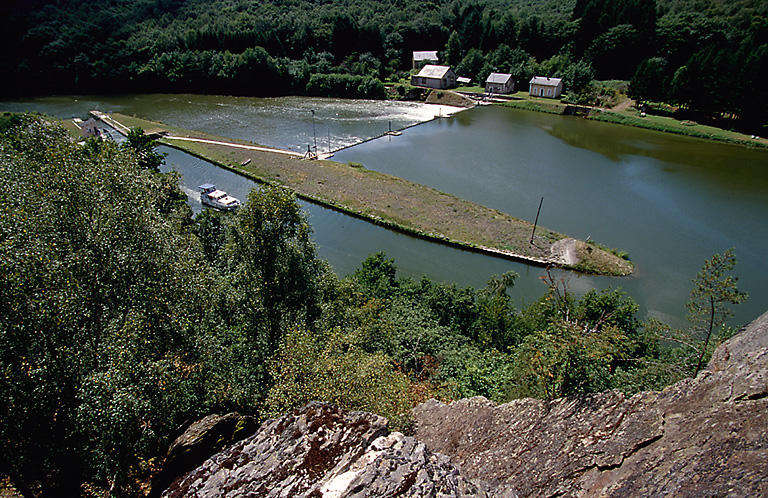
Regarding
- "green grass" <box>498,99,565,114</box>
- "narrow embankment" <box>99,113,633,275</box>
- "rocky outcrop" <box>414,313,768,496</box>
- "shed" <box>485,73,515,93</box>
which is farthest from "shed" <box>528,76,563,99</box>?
"rocky outcrop" <box>414,313,768,496</box>

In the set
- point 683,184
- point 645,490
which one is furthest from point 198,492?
point 683,184

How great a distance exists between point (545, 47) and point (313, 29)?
207 ft

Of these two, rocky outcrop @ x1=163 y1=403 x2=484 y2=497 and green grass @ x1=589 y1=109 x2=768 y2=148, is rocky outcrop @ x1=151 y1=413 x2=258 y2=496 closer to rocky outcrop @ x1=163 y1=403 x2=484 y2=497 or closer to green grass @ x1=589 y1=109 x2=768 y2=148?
rocky outcrop @ x1=163 y1=403 x2=484 y2=497

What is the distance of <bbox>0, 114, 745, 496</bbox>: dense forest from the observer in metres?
9.70

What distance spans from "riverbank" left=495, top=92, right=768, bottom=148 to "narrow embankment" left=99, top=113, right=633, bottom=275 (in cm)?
4742

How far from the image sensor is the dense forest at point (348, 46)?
83.3 meters

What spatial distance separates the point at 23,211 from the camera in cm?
1134

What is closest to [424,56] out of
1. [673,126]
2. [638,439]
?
[673,126]

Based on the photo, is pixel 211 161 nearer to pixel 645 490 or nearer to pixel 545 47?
pixel 645 490

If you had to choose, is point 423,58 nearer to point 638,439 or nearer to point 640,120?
point 640,120

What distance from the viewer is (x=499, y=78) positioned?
91562 mm

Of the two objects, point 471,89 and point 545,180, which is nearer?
point 545,180

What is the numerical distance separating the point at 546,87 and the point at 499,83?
10.3 meters

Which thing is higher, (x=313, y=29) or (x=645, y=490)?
(x=313, y=29)
